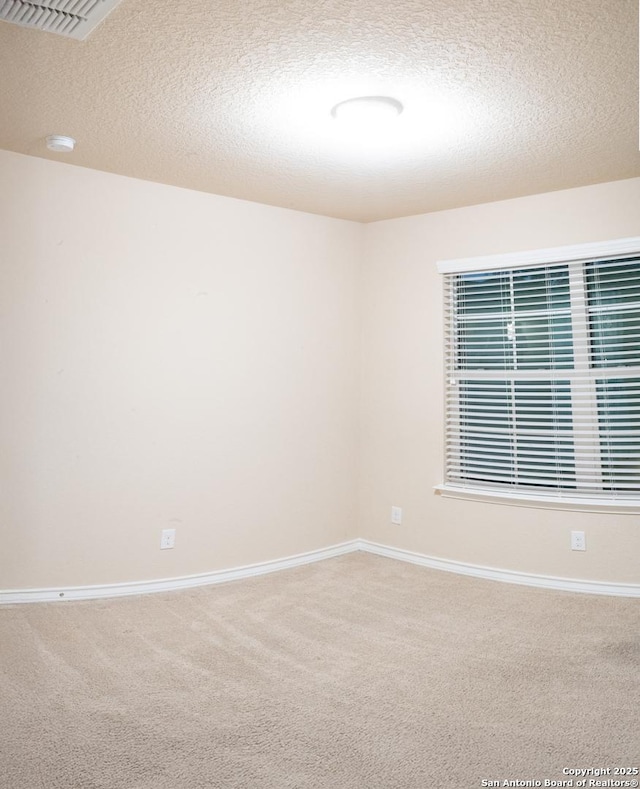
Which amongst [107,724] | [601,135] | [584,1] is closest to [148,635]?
[107,724]

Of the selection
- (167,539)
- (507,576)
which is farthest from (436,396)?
(167,539)

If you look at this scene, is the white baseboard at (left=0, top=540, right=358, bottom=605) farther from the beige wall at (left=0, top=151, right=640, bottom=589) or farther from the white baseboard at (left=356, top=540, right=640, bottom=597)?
the white baseboard at (left=356, top=540, right=640, bottom=597)

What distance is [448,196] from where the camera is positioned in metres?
3.81

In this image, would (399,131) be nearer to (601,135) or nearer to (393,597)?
(601,135)

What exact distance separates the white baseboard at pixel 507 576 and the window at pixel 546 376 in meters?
0.49

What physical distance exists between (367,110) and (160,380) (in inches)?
78.8

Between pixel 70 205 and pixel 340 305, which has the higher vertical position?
pixel 70 205

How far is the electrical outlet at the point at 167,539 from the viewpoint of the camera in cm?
353

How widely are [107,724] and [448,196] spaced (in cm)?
350

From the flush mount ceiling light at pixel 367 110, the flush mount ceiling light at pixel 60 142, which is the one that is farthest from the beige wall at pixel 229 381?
the flush mount ceiling light at pixel 367 110

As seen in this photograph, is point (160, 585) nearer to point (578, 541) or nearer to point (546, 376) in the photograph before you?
point (578, 541)

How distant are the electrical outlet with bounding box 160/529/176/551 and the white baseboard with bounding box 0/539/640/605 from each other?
201 millimetres

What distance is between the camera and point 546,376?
3.73 metres

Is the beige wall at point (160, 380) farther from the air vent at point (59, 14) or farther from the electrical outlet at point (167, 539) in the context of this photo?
the air vent at point (59, 14)
